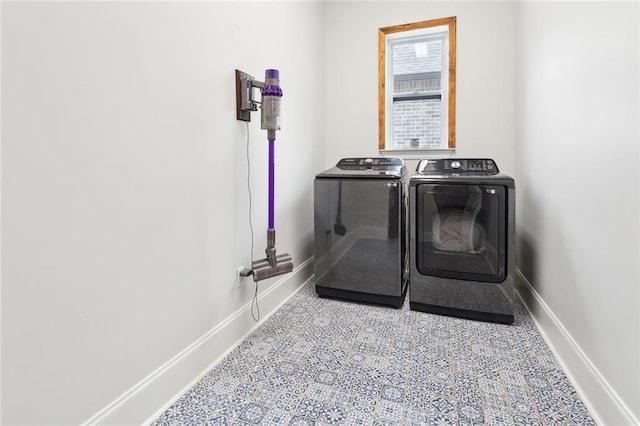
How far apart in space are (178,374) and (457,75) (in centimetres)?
290

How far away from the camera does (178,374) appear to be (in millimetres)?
1337

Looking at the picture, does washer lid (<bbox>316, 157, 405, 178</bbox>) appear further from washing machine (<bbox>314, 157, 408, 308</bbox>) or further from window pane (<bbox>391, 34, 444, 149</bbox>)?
window pane (<bbox>391, 34, 444, 149</bbox>)

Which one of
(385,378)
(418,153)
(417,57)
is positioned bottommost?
(385,378)

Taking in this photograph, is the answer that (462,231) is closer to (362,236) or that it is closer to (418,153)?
(362,236)

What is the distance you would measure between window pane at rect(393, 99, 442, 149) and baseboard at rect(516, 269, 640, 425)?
1558mm

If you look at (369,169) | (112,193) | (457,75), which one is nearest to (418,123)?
(457,75)

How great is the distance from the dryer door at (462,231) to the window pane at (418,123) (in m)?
1.03

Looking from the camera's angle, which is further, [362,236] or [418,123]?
[418,123]

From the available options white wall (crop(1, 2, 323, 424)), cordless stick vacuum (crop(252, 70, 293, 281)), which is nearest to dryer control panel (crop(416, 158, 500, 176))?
cordless stick vacuum (crop(252, 70, 293, 281))

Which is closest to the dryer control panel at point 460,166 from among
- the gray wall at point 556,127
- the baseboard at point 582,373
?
the gray wall at point 556,127

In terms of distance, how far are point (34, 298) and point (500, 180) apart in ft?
7.06

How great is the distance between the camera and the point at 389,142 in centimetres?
303

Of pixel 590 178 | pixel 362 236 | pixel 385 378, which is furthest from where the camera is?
pixel 362 236

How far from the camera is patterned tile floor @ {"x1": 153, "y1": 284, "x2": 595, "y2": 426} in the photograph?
1.20 metres
